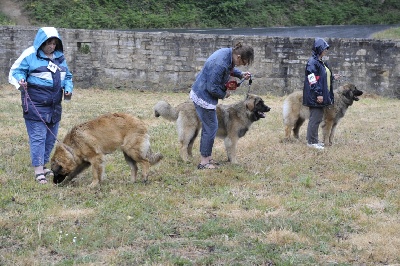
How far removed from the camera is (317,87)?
9.88 m

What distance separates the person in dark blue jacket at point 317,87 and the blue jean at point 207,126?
2246 millimetres

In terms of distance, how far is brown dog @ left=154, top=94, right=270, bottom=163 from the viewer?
8883mm

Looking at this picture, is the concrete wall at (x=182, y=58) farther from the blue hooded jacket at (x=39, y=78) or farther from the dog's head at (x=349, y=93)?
the blue hooded jacket at (x=39, y=78)

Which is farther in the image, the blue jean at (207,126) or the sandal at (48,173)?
the blue jean at (207,126)

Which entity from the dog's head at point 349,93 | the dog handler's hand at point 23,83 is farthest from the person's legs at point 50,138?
the dog's head at point 349,93

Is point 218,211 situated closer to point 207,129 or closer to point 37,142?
point 207,129

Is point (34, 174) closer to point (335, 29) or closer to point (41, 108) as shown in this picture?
point (41, 108)

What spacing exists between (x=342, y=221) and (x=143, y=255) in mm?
2266

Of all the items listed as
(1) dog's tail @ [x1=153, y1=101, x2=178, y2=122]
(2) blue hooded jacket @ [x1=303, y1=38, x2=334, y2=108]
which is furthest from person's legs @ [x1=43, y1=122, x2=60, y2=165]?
(2) blue hooded jacket @ [x1=303, y1=38, x2=334, y2=108]

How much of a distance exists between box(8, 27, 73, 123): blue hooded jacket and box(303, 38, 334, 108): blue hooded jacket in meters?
4.18

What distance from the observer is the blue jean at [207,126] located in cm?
834

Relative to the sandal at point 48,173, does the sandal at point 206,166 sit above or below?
below

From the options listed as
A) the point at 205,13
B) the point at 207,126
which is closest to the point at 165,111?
the point at 207,126

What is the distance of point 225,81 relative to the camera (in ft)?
27.0
